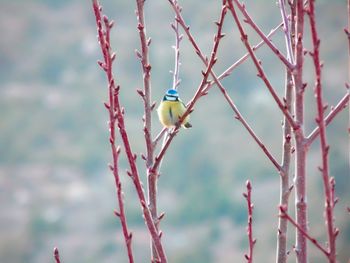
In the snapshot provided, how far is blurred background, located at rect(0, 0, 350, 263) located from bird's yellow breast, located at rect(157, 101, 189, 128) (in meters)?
13.2

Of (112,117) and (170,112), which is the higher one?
(170,112)

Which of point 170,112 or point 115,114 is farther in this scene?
point 170,112

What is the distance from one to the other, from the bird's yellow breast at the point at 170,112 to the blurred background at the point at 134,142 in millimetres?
13176

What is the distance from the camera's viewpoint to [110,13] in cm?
3028

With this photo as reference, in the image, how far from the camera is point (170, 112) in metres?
3.51

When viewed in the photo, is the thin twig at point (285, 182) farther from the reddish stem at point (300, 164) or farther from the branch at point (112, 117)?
the branch at point (112, 117)

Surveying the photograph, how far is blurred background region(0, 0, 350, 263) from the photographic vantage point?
20.9 metres

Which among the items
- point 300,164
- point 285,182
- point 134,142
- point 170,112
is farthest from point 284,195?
point 134,142

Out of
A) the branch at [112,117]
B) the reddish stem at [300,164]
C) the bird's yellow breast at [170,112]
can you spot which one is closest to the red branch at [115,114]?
the branch at [112,117]

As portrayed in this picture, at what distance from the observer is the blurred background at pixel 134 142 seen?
20.9 metres

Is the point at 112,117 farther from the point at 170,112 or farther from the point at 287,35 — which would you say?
the point at 170,112

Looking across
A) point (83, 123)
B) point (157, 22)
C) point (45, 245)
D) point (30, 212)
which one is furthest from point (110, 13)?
point (45, 245)

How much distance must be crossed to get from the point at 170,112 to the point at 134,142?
66.2ft

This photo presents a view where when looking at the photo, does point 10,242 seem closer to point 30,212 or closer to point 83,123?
point 30,212
